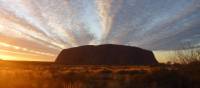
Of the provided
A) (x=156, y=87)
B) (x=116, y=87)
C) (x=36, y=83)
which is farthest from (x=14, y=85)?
(x=156, y=87)

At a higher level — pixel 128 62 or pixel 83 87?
pixel 128 62

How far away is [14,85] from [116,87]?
21.3 ft

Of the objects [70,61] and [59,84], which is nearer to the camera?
[59,84]

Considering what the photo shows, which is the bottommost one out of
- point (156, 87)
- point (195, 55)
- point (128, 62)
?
point (156, 87)

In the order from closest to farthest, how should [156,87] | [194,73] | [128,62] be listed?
[156,87], [194,73], [128,62]

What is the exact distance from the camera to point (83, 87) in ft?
78.7

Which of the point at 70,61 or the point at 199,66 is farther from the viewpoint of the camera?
the point at 70,61

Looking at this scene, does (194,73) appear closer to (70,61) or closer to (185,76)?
(185,76)

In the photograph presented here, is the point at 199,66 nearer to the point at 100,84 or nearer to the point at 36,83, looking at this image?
the point at 100,84

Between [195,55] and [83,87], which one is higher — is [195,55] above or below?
above

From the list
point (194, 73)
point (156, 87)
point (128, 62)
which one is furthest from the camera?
point (128, 62)

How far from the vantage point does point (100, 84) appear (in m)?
26.3

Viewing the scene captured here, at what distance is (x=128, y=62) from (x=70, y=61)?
1144 inches

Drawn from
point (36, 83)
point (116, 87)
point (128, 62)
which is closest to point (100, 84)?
point (116, 87)
